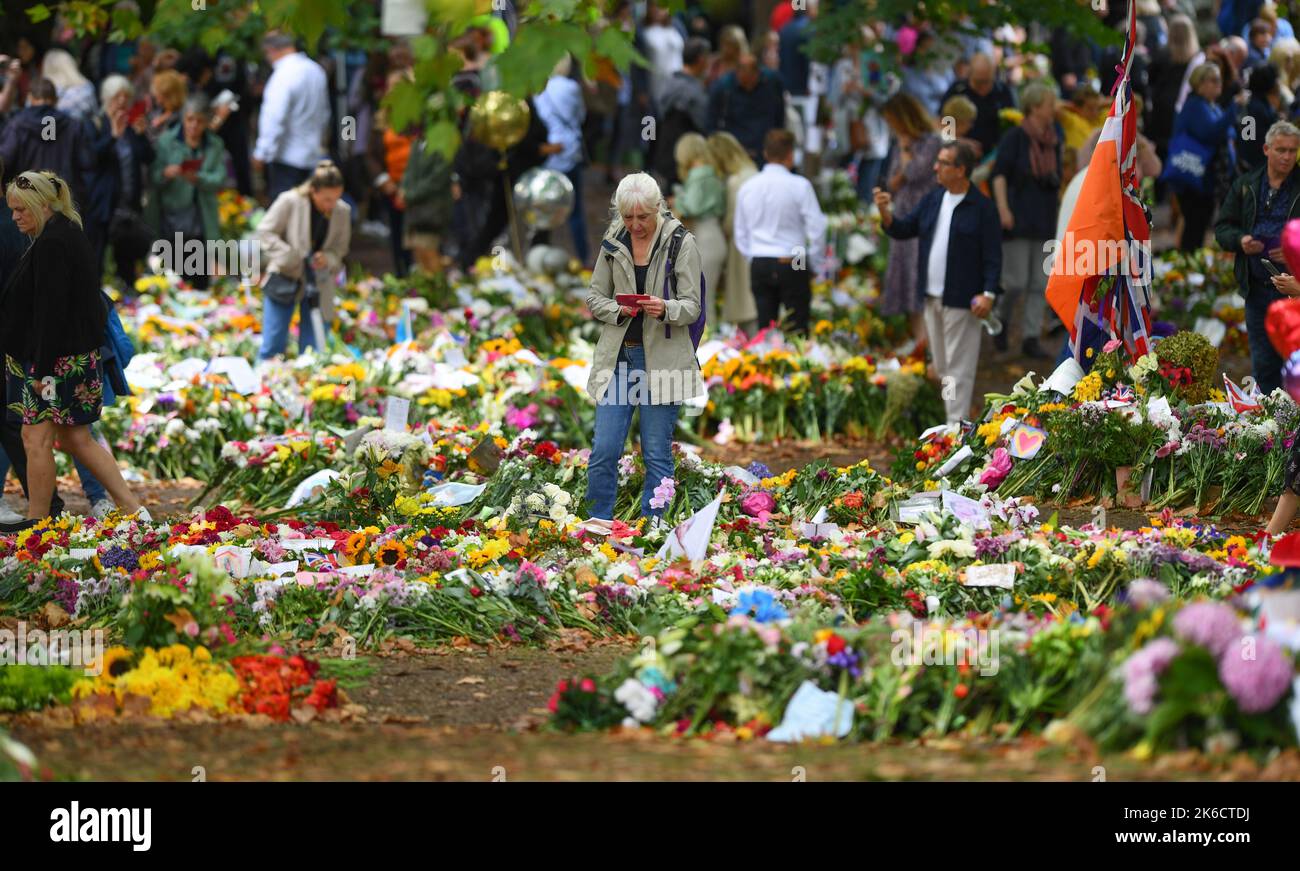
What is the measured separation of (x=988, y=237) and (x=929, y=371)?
194cm

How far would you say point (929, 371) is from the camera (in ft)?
43.5

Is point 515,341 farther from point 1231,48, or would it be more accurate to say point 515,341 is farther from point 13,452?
point 1231,48

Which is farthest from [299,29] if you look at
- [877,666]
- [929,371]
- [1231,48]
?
[1231,48]

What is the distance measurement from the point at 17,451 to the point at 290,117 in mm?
6553

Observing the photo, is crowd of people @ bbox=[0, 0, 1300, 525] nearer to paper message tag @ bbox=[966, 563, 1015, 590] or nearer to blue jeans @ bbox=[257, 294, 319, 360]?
blue jeans @ bbox=[257, 294, 319, 360]

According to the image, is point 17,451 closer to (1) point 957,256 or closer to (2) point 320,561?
(2) point 320,561

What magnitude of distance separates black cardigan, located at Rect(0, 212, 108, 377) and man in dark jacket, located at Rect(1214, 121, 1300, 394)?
6.16 m

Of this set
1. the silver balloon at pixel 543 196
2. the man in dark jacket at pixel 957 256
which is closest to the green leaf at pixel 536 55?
the man in dark jacket at pixel 957 256

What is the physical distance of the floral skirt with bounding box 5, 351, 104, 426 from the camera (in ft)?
30.2

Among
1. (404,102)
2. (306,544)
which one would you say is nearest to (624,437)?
(306,544)

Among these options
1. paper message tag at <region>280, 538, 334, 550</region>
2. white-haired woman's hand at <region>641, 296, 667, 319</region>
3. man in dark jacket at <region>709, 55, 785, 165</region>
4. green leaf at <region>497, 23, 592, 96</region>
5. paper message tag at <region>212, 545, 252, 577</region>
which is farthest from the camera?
man in dark jacket at <region>709, 55, 785, 165</region>

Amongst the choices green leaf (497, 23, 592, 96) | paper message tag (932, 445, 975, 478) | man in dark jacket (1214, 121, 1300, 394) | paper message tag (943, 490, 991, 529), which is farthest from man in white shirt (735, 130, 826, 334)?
green leaf (497, 23, 592, 96)

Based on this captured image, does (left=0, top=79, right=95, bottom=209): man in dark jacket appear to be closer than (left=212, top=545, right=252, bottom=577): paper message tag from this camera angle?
No

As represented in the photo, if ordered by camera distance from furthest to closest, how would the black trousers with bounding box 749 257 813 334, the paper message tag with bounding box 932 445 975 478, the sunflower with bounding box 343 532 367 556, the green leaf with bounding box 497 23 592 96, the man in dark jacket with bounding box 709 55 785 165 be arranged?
the man in dark jacket with bounding box 709 55 785 165, the black trousers with bounding box 749 257 813 334, the paper message tag with bounding box 932 445 975 478, the sunflower with bounding box 343 532 367 556, the green leaf with bounding box 497 23 592 96
